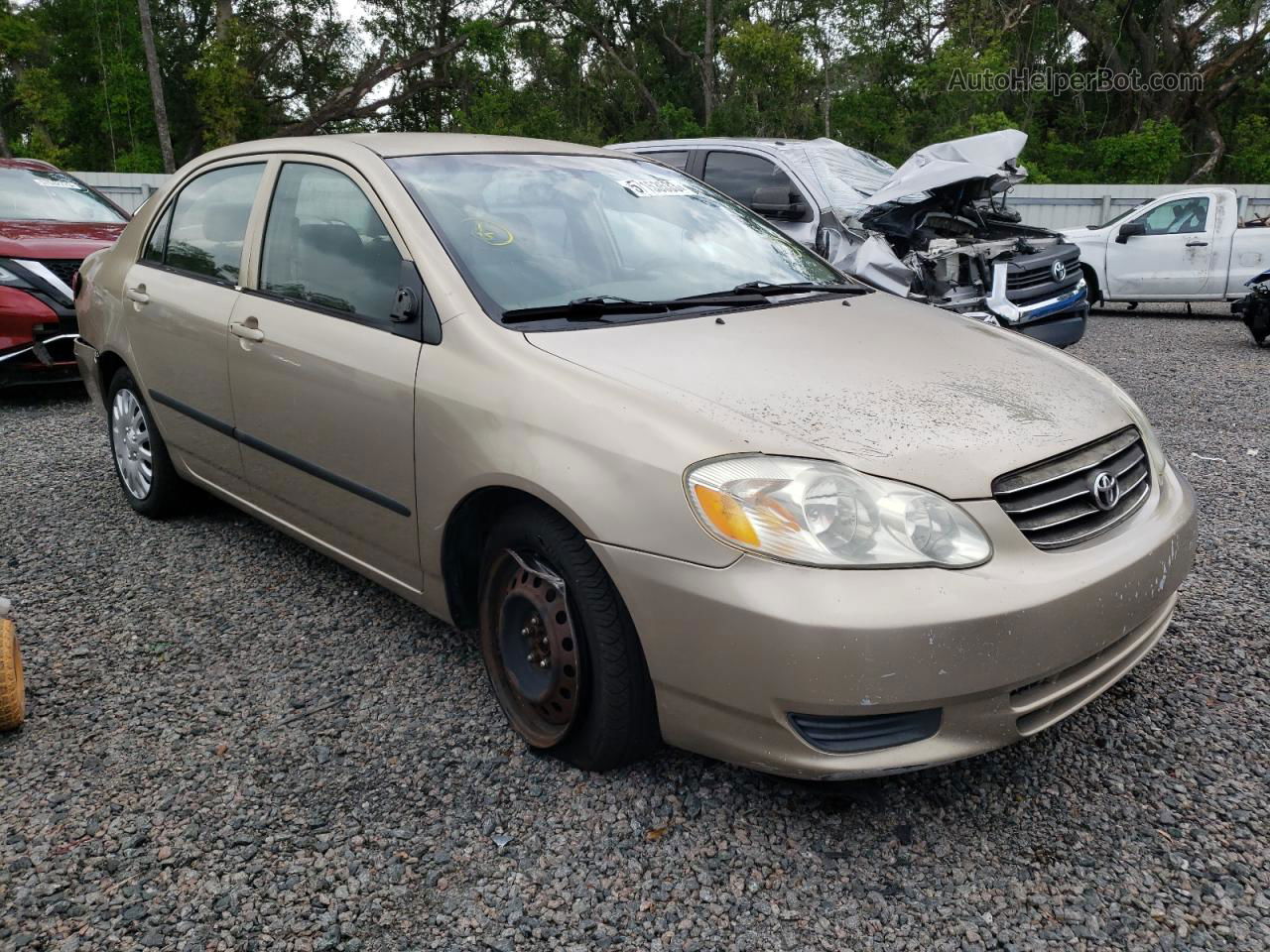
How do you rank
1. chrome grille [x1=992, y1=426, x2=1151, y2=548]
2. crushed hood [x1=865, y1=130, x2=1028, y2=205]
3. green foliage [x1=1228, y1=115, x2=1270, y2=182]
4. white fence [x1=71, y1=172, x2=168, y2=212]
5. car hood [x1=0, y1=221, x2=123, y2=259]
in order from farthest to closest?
green foliage [x1=1228, y1=115, x2=1270, y2=182] < white fence [x1=71, y1=172, x2=168, y2=212] < crushed hood [x1=865, y1=130, x2=1028, y2=205] < car hood [x1=0, y1=221, x2=123, y2=259] < chrome grille [x1=992, y1=426, x2=1151, y2=548]

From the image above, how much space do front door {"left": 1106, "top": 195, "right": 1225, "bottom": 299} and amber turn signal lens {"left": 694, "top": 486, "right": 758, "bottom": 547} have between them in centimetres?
1161

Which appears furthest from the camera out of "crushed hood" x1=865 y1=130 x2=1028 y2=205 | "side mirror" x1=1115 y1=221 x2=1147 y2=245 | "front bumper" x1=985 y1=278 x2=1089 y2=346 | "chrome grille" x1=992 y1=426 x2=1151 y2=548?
"side mirror" x1=1115 y1=221 x2=1147 y2=245

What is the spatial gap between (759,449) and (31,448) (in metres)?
5.17

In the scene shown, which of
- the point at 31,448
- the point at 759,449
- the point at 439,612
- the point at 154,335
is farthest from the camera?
the point at 31,448

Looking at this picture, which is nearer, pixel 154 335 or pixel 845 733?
pixel 845 733

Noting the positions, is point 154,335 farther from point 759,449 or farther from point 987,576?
point 987,576

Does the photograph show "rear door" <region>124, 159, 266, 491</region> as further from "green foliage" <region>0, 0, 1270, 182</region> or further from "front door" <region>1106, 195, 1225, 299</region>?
"green foliage" <region>0, 0, 1270, 182</region>

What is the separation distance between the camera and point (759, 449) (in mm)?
2199

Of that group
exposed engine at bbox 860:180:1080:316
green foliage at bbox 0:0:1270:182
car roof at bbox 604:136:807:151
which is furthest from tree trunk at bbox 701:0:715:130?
exposed engine at bbox 860:180:1080:316

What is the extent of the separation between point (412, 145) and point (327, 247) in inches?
17.4

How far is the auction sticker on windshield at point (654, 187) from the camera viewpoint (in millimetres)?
3492

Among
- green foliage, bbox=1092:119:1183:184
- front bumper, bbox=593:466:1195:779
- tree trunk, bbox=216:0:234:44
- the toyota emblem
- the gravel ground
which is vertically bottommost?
the gravel ground

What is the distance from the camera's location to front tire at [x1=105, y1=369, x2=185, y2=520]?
14.2 ft

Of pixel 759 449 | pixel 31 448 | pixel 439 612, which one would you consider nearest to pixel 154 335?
pixel 439 612
